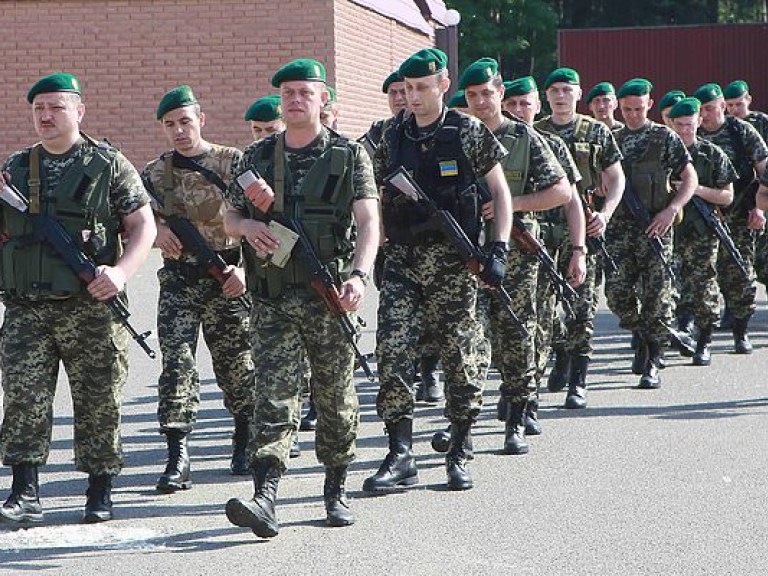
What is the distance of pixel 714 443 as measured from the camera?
340 inches

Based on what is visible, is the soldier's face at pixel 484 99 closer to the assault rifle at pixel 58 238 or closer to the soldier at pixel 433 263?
the soldier at pixel 433 263

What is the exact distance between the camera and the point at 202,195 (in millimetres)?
7922

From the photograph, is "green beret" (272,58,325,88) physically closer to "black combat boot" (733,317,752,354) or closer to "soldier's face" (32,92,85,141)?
"soldier's face" (32,92,85,141)

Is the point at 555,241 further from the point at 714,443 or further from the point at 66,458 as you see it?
the point at 66,458

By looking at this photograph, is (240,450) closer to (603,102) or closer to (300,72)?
(300,72)

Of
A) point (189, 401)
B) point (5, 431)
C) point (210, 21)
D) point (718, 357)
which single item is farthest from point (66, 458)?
point (210, 21)

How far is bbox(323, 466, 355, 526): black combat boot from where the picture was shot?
676 centimetres

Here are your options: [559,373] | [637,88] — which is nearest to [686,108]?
[637,88]

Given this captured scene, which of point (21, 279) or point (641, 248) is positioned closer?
point (21, 279)

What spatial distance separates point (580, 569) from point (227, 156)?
3.06 m

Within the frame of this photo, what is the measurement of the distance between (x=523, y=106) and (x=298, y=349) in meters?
2.95

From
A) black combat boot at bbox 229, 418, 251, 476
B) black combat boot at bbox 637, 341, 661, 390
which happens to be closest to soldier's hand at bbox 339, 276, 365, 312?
black combat boot at bbox 229, 418, 251, 476

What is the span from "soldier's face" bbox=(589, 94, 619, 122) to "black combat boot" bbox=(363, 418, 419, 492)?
4.23 m

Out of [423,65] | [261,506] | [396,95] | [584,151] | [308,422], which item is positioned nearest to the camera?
[261,506]
